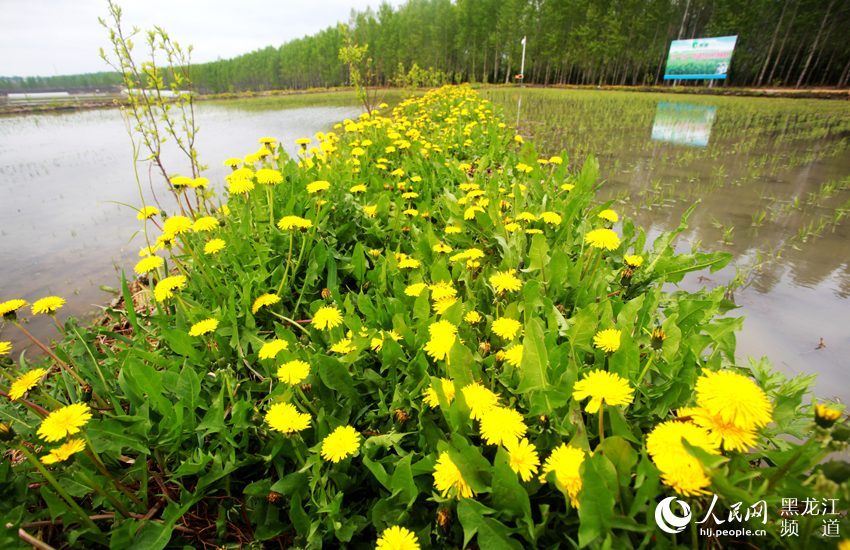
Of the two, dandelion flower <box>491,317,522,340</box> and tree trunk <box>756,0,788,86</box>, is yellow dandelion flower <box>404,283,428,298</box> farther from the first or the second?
tree trunk <box>756,0,788,86</box>

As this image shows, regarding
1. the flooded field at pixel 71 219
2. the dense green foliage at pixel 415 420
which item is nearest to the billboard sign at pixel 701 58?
the flooded field at pixel 71 219

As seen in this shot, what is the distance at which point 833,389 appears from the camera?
163cm

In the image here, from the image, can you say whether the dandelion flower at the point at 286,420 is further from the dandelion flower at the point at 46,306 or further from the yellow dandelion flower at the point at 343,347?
the dandelion flower at the point at 46,306

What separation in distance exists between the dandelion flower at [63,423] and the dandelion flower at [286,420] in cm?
49

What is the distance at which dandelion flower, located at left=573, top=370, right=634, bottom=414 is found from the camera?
0.88 metres

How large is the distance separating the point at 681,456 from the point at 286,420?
1011 mm

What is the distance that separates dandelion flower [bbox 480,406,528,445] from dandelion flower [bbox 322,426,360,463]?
39cm

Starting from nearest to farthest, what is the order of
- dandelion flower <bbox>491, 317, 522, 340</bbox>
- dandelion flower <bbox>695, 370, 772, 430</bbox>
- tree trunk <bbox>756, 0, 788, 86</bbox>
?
dandelion flower <bbox>695, 370, 772, 430</bbox> → dandelion flower <bbox>491, 317, 522, 340</bbox> → tree trunk <bbox>756, 0, 788, 86</bbox>

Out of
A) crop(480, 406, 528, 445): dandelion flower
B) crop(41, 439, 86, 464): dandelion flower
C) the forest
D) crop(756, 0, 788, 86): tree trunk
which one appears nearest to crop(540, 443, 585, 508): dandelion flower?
crop(480, 406, 528, 445): dandelion flower

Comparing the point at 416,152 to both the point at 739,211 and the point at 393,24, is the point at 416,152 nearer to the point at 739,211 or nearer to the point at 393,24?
the point at 739,211

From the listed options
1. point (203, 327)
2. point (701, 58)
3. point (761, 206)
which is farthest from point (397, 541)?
point (701, 58)

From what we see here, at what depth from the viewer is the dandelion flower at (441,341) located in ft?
3.99

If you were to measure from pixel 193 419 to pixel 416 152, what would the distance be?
11.2ft

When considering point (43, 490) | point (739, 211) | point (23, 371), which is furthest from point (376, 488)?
point (739, 211)
